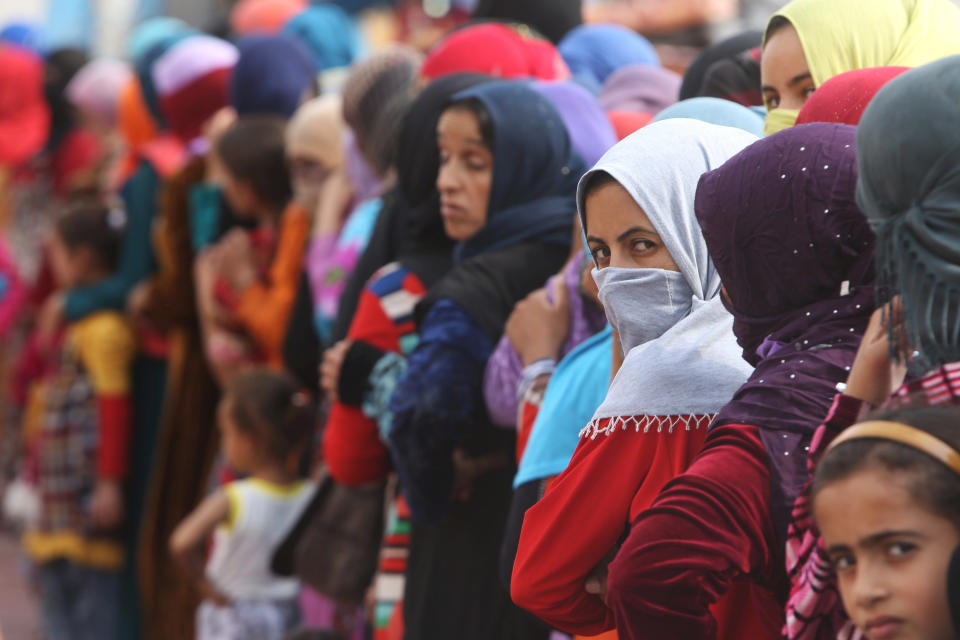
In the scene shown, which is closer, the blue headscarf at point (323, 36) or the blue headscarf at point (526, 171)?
the blue headscarf at point (526, 171)

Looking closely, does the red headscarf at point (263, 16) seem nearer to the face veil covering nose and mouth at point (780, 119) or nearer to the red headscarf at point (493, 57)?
the red headscarf at point (493, 57)

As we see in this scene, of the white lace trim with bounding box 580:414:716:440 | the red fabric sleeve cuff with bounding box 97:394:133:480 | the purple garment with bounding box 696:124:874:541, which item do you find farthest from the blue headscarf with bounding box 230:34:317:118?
the purple garment with bounding box 696:124:874:541

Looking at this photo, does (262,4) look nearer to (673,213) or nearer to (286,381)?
(286,381)

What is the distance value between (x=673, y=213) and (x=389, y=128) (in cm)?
205

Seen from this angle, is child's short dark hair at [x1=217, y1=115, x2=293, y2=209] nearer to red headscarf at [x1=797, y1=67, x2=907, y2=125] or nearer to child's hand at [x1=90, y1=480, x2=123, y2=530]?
A: child's hand at [x1=90, y1=480, x2=123, y2=530]

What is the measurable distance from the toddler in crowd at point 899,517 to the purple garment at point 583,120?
5.61 feet

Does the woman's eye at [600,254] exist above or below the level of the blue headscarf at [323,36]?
above

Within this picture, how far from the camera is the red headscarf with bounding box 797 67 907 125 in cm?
222

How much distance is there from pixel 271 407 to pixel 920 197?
3.06 metres

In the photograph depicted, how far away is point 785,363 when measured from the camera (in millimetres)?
1840

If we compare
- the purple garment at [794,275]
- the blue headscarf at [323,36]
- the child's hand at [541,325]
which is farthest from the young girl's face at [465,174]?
the blue headscarf at [323,36]

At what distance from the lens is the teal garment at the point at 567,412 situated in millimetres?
2514

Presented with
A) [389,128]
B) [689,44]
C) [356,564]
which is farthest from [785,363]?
[689,44]

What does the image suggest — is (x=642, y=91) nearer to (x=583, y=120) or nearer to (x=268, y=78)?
(x=583, y=120)
